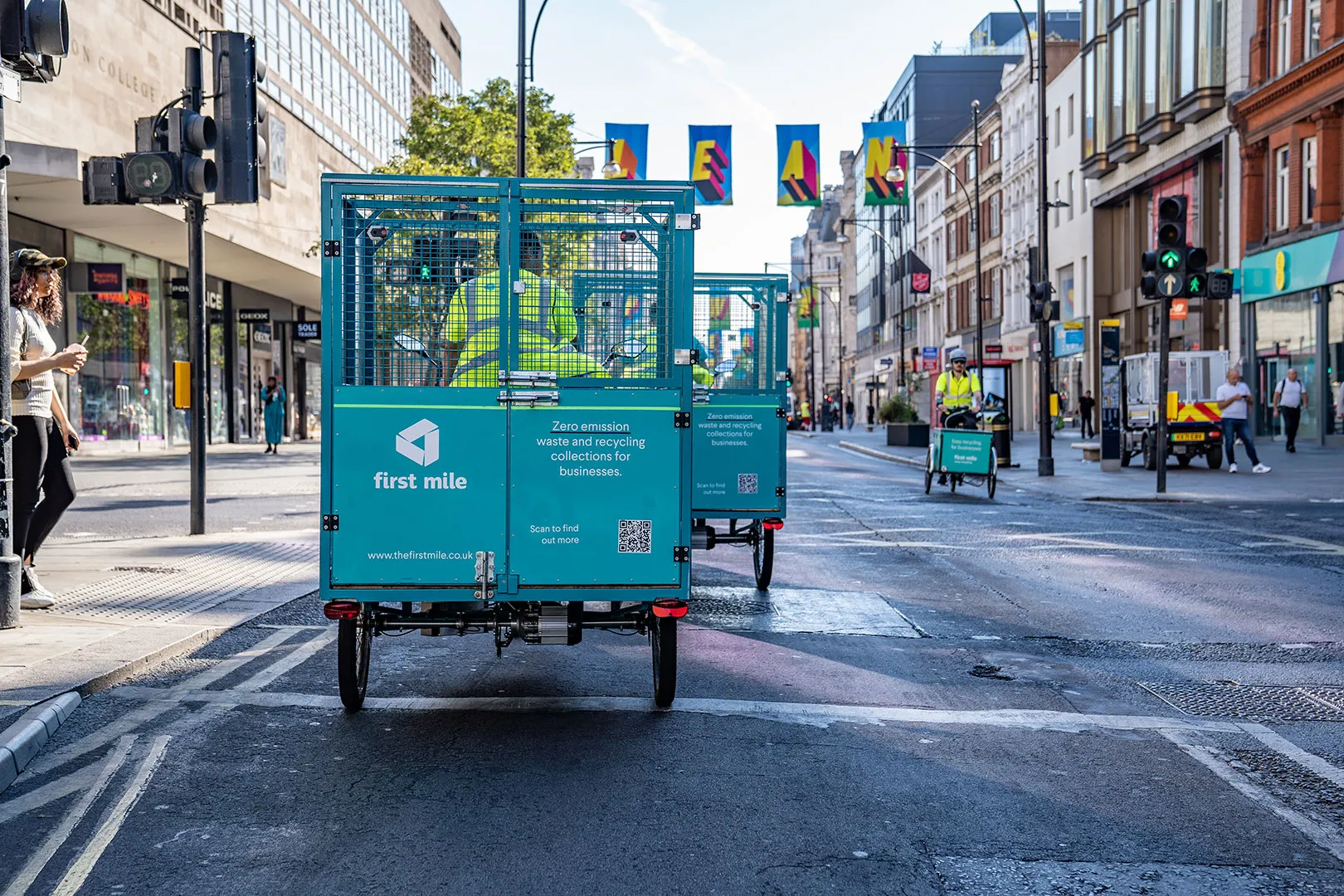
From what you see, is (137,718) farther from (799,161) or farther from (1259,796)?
(799,161)

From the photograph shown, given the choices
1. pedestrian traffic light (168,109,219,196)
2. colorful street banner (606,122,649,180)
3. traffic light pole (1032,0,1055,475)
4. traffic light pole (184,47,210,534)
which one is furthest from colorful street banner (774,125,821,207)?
pedestrian traffic light (168,109,219,196)

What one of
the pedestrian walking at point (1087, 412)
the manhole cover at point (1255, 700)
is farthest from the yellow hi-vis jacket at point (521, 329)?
the pedestrian walking at point (1087, 412)

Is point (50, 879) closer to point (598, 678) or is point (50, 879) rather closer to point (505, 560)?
point (505, 560)

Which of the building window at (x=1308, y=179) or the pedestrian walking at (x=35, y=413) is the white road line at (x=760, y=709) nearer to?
the pedestrian walking at (x=35, y=413)

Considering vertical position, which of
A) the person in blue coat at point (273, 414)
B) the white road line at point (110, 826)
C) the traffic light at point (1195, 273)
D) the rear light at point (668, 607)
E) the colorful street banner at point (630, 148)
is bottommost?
the white road line at point (110, 826)

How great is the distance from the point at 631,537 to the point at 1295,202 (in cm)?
3095

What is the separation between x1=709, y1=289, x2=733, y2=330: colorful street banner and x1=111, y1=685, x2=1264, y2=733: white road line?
5127 mm

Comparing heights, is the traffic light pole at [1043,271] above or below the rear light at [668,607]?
above

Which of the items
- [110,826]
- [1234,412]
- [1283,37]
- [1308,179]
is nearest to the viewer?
[110,826]

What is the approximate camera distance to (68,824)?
434 centimetres

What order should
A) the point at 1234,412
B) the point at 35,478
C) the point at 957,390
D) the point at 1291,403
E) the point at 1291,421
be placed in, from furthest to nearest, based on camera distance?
the point at 1291,421
the point at 1291,403
the point at 1234,412
the point at 957,390
the point at 35,478

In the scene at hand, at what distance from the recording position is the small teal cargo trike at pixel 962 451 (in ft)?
63.8

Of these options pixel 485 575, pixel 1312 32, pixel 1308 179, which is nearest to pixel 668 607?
pixel 485 575

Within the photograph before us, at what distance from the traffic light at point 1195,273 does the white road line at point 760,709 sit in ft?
43.6
